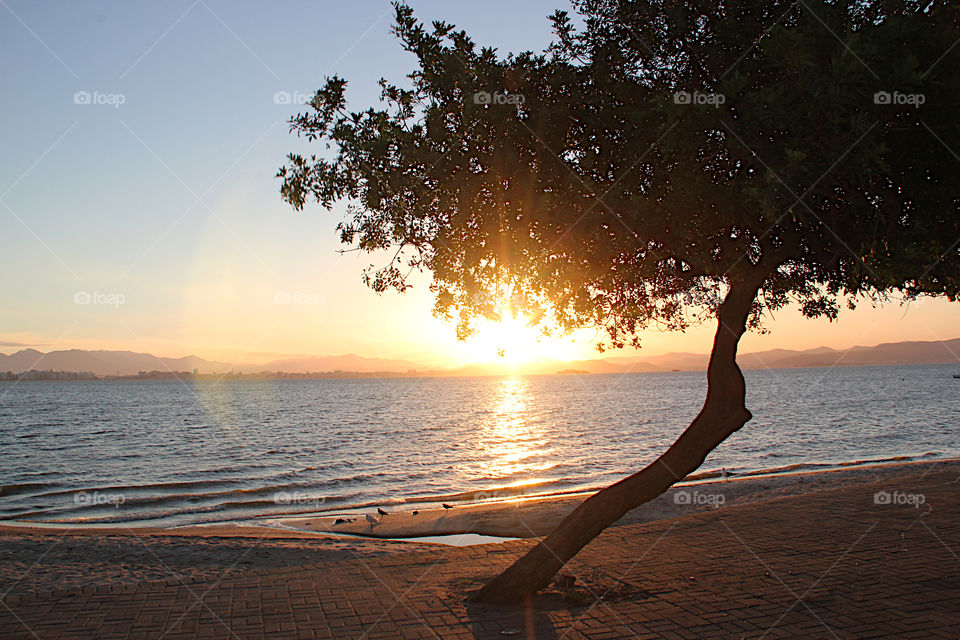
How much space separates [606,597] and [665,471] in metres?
1.69

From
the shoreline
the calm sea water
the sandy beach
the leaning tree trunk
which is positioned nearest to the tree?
the leaning tree trunk

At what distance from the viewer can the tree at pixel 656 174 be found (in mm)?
6156

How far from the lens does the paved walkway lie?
6.96 metres

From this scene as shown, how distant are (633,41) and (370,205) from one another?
375cm

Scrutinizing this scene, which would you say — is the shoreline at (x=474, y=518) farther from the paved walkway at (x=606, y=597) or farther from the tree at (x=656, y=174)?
the tree at (x=656, y=174)

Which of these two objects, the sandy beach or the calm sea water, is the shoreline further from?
the calm sea water

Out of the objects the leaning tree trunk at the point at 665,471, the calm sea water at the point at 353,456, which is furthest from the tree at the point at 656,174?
the calm sea water at the point at 353,456

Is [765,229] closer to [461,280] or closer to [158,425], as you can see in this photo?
[461,280]

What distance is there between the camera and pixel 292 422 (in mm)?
66625

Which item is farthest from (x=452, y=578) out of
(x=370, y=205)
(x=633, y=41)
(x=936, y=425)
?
(x=936, y=425)

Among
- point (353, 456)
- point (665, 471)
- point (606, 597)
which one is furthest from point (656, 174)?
point (353, 456)

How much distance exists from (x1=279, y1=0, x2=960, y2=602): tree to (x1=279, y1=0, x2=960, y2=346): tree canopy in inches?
1.0

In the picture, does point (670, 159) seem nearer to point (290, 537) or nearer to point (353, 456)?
point (290, 537)

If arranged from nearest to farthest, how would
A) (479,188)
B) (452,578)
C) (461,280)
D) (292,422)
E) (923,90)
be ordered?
(923,90) < (479,188) < (461,280) < (452,578) < (292,422)
